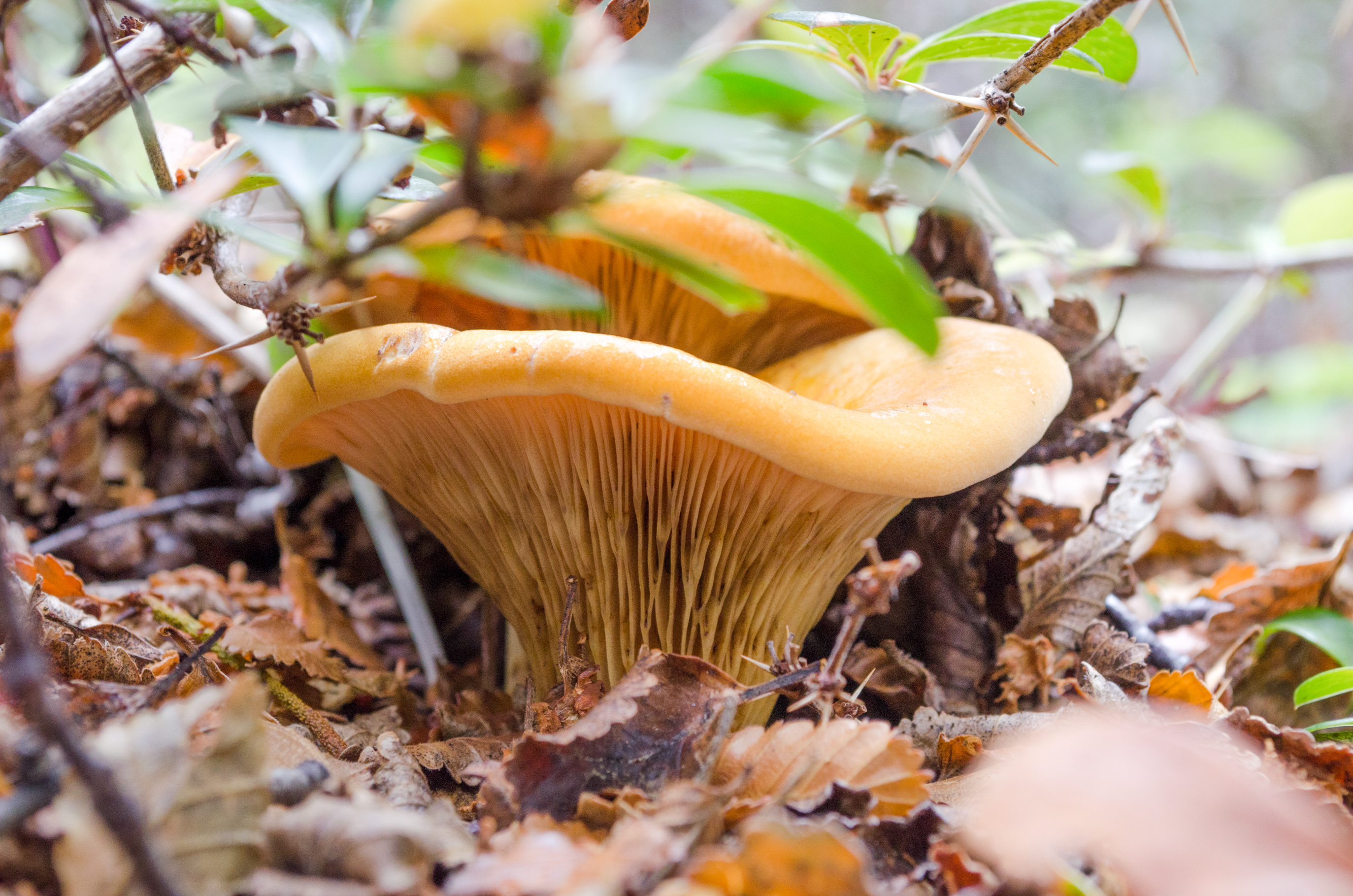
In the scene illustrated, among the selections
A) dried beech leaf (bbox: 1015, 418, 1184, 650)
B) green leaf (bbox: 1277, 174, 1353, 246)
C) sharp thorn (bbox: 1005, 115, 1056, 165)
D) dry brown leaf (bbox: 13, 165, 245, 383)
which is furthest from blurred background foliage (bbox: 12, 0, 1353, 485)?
dried beech leaf (bbox: 1015, 418, 1184, 650)

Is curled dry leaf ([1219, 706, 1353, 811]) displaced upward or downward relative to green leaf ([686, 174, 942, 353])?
downward

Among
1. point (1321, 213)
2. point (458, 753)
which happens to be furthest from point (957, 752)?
point (1321, 213)

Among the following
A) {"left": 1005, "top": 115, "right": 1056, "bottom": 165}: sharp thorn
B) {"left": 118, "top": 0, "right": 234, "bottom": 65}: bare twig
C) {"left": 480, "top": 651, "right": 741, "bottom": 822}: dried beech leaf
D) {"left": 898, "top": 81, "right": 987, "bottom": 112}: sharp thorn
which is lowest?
{"left": 480, "top": 651, "right": 741, "bottom": 822}: dried beech leaf

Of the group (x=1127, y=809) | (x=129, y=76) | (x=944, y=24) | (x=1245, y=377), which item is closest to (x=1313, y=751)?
(x=1127, y=809)

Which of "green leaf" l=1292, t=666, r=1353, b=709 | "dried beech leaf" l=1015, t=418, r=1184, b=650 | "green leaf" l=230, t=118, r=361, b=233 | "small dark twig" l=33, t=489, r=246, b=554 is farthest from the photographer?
"small dark twig" l=33, t=489, r=246, b=554

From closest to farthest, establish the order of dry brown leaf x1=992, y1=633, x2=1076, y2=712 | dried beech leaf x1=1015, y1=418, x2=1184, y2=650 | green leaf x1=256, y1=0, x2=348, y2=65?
green leaf x1=256, y1=0, x2=348, y2=65, dry brown leaf x1=992, y1=633, x2=1076, y2=712, dried beech leaf x1=1015, y1=418, x2=1184, y2=650

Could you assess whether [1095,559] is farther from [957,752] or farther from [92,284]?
[92,284]

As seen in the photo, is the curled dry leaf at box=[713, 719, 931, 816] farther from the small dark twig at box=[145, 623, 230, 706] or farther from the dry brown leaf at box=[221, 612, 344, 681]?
the dry brown leaf at box=[221, 612, 344, 681]
